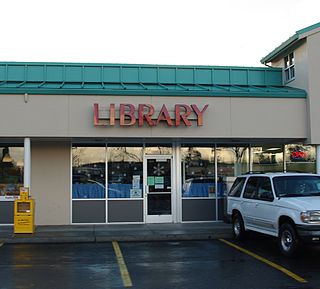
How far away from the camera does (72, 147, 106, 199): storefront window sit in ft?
54.5

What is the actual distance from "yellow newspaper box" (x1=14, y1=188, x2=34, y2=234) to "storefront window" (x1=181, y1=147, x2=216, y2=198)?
17.9 ft

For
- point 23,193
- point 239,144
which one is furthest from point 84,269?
point 239,144

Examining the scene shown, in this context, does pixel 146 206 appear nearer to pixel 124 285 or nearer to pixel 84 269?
pixel 84 269

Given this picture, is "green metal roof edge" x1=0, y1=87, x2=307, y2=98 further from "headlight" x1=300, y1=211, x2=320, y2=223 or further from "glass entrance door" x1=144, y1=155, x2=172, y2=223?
"headlight" x1=300, y1=211, x2=320, y2=223

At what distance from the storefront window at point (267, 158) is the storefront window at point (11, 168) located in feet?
→ 27.0

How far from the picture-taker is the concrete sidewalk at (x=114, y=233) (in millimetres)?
13383

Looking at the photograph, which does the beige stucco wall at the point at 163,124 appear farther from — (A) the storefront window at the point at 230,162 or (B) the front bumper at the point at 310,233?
(B) the front bumper at the point at 310,233

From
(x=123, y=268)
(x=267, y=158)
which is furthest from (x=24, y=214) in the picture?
(x=267, y=158)

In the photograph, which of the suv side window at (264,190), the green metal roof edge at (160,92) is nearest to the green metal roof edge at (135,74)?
the green metal roof edge at (160,92)

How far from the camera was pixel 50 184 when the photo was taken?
16438 mm

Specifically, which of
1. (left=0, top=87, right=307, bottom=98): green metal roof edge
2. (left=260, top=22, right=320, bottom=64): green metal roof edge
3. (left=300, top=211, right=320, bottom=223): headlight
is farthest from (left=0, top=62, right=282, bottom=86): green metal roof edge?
(left=300, top=211, right=320, bottom=223): headlight

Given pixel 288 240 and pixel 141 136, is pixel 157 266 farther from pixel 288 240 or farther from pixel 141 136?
pixel 141 136

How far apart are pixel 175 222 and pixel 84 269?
7.57 m

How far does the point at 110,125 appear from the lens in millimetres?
14914
